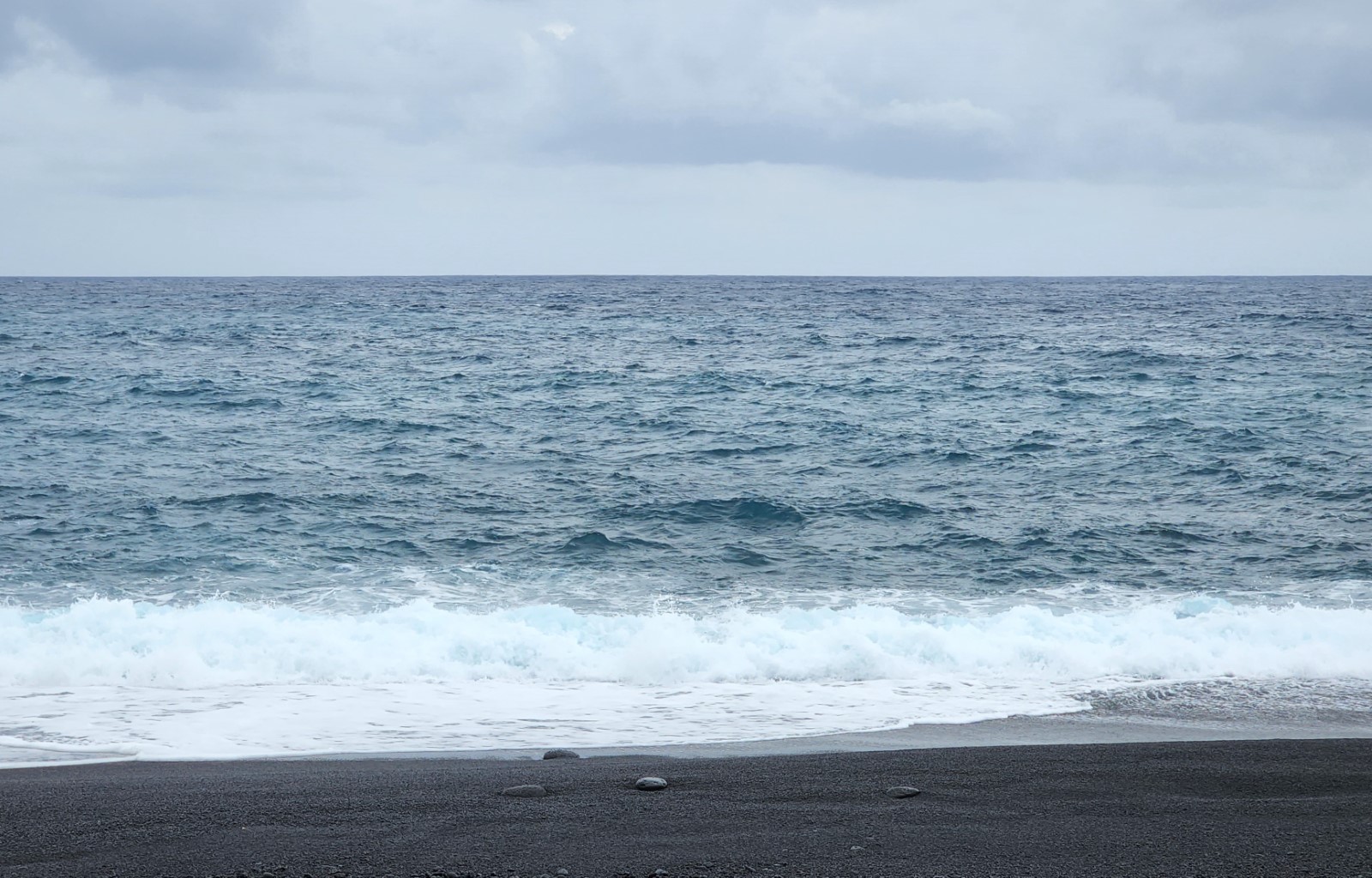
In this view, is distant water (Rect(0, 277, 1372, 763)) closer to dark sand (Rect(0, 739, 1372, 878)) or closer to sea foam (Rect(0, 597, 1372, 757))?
sea foam (Rect(0, 597, 1372, 757))

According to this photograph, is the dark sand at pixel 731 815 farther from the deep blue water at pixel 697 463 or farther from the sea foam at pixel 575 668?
the deep blue water at pixel 697 463

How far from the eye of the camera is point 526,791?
6.41m

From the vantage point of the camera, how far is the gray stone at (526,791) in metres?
6.36

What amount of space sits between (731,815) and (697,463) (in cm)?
1464

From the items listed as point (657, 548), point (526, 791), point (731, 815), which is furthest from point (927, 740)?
point (657, 548)

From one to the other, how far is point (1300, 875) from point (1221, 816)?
3.13ft

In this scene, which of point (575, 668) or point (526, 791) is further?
point (575, 668)

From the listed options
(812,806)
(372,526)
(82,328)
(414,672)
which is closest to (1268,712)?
(812,806)

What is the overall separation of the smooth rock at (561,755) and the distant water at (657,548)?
1.89 ft

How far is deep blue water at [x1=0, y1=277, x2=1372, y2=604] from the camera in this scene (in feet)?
47.6

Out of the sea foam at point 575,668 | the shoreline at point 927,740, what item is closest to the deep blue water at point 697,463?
the sea foam at point 575,668

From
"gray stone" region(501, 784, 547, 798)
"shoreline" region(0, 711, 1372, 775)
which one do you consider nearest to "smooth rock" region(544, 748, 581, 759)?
"shoreline" region(0, 711, 1372, 775)

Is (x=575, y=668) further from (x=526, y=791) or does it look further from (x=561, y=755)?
(x=526, y=791)

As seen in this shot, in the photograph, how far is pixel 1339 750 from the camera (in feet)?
24.3
